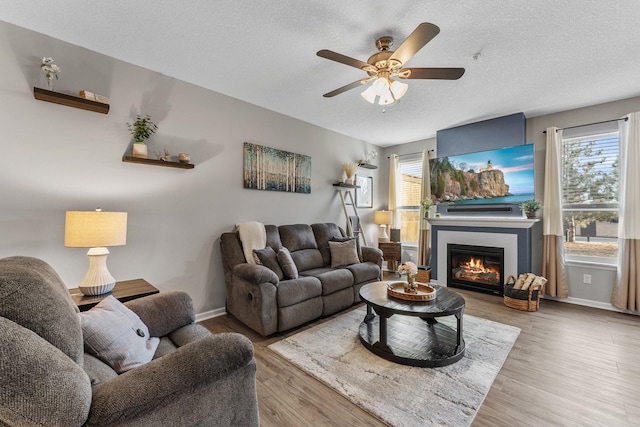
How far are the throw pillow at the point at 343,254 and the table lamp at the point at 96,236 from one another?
2.48 m

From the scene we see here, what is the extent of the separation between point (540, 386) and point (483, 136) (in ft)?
11.5

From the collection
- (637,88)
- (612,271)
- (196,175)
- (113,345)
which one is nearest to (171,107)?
(196,175)

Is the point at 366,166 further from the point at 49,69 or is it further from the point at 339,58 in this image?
the point at 49,69

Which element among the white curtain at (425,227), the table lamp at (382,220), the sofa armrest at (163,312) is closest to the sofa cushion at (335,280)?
the sofa armrest at (163,312)

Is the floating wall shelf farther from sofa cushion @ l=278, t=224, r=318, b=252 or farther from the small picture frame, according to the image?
sofa cushion @ l=278, t=224, r=318, b=252

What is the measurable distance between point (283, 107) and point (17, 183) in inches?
108

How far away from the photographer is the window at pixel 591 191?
11.5 feet

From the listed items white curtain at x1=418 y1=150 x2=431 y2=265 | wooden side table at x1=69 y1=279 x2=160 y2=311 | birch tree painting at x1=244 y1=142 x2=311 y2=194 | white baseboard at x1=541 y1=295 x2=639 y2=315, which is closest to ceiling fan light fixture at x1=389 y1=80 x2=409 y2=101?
birch tree painting at x1=244 y1=142 x2=311 y2=194

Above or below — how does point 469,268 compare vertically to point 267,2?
below

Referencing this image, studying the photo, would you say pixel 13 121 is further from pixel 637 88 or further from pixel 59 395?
pixel 637 88

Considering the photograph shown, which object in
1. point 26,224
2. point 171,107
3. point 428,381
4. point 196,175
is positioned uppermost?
point 171,107

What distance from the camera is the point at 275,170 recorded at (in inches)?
151

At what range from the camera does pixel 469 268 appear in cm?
441

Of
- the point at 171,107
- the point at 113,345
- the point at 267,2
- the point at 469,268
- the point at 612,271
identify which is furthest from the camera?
the point at 469,268
